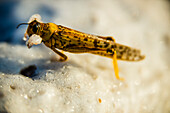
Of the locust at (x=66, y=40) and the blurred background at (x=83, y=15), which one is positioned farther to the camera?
the blurred background at (x=83, y=15)

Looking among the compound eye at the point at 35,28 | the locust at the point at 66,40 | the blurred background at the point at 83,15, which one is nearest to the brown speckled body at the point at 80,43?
the locust at the point at 66,40

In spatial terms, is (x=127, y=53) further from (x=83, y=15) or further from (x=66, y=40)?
(x=83, y=15)

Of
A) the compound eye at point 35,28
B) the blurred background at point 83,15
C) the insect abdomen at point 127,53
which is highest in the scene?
the blurred background at point 83,15

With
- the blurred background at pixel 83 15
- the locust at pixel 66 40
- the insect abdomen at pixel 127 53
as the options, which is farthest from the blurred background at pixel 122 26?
the locust at pixel 66 40

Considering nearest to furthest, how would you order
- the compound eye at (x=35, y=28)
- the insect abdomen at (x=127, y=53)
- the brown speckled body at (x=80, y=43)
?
the compound eye at (x=35, y=28)
the brown speckled body at (x=80, y=43)
the insect abdomen at (x=127, y=53)

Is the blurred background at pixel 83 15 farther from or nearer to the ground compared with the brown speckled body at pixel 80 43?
farther from the ground

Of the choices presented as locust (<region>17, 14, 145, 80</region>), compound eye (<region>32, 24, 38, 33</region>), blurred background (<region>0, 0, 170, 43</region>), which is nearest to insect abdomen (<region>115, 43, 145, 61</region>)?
locust (<region>17, 14, 145, 80</region>)

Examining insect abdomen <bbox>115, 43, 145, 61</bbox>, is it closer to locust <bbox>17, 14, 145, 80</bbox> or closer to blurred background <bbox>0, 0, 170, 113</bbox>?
locust <bbox>17, 14, 145, 80</bbox>

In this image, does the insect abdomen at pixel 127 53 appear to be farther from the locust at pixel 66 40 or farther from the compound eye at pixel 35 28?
the compound eye at pixel 35 28

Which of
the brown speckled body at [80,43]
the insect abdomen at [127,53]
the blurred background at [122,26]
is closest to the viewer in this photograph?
the brown speckled body at [80,43]
